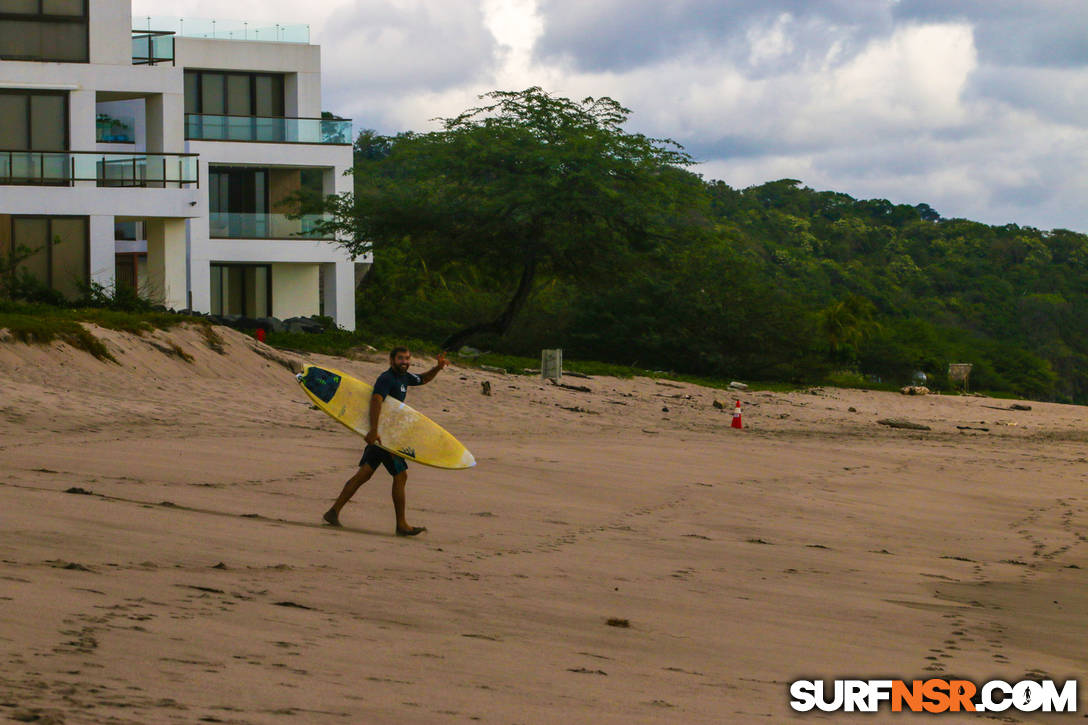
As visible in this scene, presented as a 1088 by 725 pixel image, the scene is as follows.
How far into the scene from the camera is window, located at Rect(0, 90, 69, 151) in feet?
92.8

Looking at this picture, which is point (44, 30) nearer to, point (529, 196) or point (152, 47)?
point (152, 47)

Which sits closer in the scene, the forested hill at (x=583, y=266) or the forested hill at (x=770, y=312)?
the forested hill at (x=583, y=266)

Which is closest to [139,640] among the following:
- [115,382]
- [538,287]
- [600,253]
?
[115,382]

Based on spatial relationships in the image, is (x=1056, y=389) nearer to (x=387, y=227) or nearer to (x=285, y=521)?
(x=387, y=227)

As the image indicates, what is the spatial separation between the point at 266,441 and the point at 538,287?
28888 millimetres

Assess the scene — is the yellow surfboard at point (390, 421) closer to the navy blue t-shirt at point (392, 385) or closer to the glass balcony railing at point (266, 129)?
the navy blue t-shirt at point (392, 385)

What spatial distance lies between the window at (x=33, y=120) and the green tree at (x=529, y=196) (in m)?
7.17

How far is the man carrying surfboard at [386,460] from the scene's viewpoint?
9.41m

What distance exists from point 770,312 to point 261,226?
14.8 metres

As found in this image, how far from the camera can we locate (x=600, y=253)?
31.3 metres

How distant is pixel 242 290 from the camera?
123ft

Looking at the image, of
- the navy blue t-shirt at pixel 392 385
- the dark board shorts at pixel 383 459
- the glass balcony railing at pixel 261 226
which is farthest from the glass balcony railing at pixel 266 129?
the dark board shorts at pixel 383 459

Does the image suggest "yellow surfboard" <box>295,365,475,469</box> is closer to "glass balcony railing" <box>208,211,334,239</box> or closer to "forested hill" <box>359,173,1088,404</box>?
"forested hill" <box>359,173,1088,404</box>

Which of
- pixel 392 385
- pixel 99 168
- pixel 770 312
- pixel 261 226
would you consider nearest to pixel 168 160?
pixel 99 168
